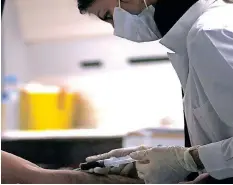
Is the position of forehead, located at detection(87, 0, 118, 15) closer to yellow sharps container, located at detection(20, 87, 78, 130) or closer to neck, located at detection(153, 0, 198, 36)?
neck, located at detection(153, 0, 198, 36)

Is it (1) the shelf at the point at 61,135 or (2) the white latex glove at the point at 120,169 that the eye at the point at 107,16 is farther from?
(1) the shelf at the point at 61,135

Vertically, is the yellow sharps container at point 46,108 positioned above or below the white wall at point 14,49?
below

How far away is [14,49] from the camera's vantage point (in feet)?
11.8

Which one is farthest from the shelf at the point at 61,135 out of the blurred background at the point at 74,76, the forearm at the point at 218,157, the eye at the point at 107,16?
the forearm at the point at 218,157

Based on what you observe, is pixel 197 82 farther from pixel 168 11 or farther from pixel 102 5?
pixel 102 5

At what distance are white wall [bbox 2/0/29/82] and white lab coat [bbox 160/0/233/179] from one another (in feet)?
8.43

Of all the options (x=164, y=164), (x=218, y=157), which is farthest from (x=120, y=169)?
(x=218, y=157)

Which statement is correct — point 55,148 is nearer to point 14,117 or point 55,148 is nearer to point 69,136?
point 69,136

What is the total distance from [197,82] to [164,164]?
0.70 feet

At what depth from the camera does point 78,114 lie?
3604mm

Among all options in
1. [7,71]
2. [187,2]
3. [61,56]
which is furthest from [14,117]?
[187,2]

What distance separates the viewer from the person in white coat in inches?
40.2

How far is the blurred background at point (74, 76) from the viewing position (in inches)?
133

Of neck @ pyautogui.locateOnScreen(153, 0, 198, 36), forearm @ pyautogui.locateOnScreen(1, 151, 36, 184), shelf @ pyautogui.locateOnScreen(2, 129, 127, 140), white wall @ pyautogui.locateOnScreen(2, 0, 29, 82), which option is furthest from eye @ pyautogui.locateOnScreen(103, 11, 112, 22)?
white wall @ pyautogui.locateOnScreen(2, 0, 29, 82)
